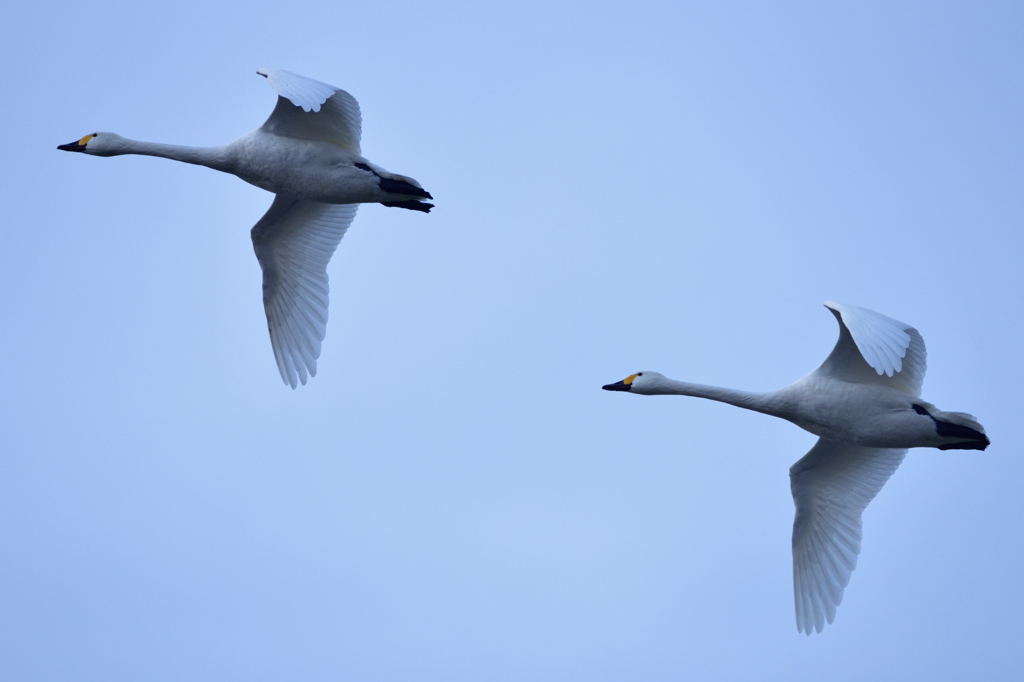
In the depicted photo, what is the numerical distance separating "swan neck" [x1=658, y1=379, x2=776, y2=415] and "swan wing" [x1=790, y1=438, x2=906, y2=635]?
1486 mm

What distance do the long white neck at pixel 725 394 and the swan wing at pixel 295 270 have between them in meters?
5.14

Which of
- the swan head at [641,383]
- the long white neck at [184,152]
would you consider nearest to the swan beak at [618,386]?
the swan head at [641,383]

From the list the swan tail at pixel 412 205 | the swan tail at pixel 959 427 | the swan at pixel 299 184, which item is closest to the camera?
the swan tail at pixel 959 427

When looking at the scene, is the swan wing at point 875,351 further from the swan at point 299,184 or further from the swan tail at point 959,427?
the swan at point 299,184

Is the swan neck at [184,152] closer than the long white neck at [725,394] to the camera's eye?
No

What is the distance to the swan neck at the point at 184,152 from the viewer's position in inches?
728

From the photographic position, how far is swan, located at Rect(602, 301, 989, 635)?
51.5 feet

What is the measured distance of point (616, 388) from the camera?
59.8 feet

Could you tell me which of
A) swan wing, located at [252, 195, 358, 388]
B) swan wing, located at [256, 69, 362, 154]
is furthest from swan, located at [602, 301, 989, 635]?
swan wing, located at [252, 195, 358, 388]

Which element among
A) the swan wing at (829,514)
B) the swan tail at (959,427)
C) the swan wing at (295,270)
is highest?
the swan wing at (295,270)

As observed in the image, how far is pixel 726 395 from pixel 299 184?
19.5 ft

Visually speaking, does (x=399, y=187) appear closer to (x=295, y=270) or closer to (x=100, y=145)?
(x=295, y=270)

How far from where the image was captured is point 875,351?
46.8 feet

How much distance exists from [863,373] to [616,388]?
312 centimetres
